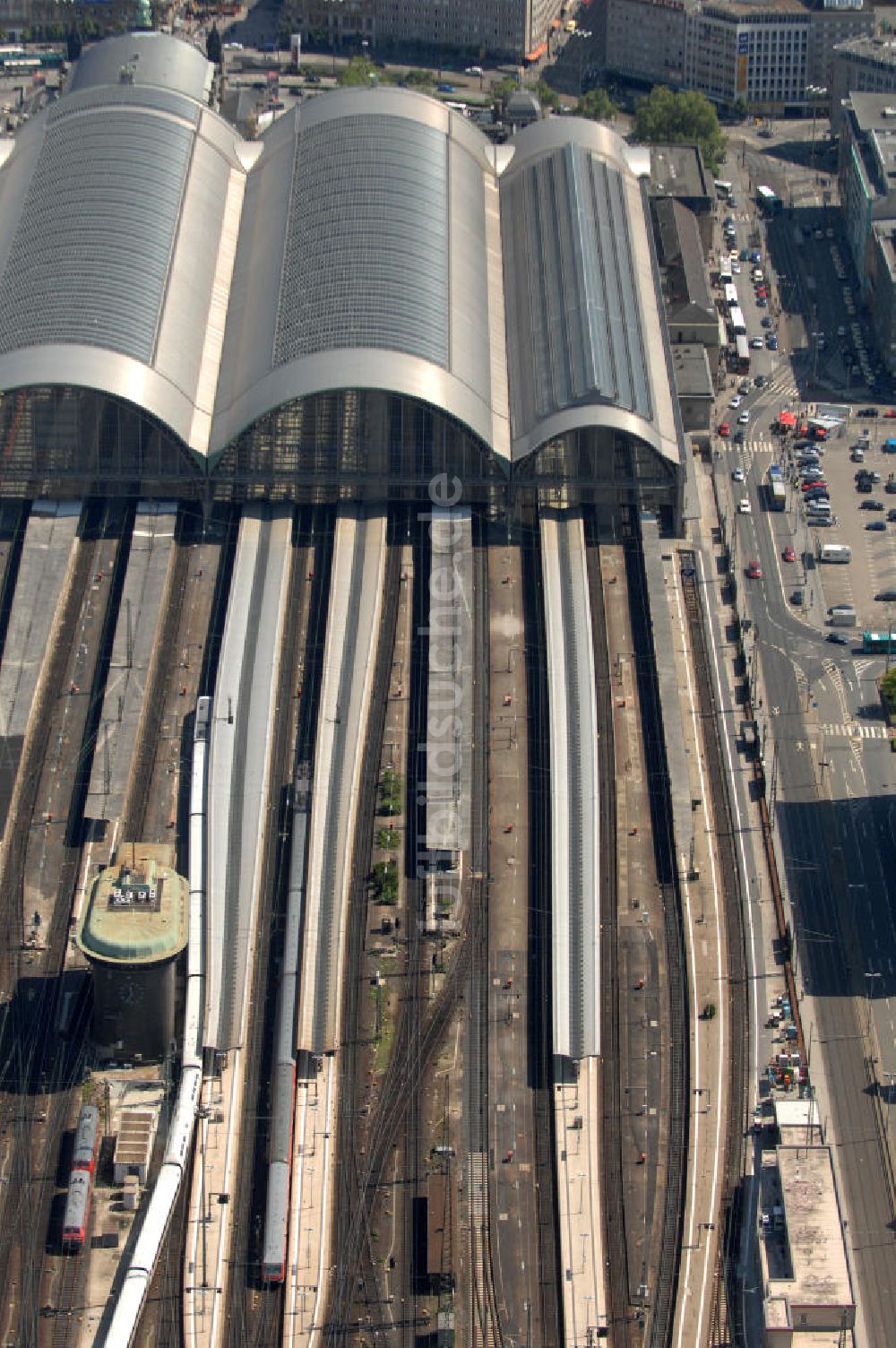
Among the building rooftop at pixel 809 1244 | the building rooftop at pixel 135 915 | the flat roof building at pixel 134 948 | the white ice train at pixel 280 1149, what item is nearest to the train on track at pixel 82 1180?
the flat roof building at pixel 134 948

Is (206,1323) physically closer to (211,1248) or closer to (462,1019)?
(211,1248)

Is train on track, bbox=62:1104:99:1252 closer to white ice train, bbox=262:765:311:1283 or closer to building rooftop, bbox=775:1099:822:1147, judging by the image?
white ice train, bbox=262:765:311:1283

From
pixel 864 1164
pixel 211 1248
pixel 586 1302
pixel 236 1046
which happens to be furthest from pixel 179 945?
pixel 864 1164

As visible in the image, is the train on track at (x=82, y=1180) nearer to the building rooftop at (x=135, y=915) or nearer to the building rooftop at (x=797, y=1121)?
the building rooftop at (x=135, y=915)

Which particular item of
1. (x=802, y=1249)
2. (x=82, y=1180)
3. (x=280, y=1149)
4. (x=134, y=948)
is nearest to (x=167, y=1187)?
(x=82, y=1180)

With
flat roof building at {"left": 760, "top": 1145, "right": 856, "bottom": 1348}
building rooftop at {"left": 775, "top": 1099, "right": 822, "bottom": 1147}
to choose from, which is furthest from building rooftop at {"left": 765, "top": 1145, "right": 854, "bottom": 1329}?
building rooftop at {"left": 775, "top": 1099, "right": 822, "bottom": 1147}

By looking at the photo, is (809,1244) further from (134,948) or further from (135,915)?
(135,915)
